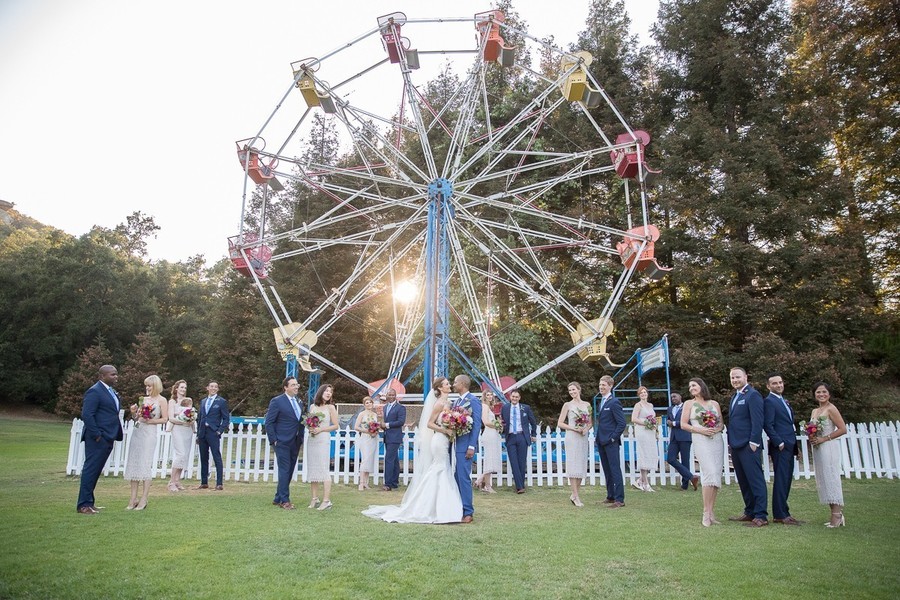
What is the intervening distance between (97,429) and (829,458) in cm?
889

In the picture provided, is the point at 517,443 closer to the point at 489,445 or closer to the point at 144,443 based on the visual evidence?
the point at 489,445

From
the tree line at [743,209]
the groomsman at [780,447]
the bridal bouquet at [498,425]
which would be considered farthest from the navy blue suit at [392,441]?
the tree line at [743,209]

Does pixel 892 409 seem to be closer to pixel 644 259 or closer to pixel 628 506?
pixel 644 259

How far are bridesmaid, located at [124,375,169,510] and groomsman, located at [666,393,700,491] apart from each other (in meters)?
8.41

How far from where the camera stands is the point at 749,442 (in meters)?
7.14

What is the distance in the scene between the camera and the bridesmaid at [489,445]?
1097cm

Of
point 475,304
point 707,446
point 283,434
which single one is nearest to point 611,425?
point 707,446

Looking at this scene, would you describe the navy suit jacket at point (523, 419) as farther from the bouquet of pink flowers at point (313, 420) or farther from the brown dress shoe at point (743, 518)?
the brown dress shoe at point (743, 518)

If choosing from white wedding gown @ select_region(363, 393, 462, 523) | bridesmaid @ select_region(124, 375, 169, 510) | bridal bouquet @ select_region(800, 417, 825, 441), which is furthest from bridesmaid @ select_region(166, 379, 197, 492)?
bridal bouquet @ select_region(800, 417, 825, 441)

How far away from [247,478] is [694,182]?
18.6 meters

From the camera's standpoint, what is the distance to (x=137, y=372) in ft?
115

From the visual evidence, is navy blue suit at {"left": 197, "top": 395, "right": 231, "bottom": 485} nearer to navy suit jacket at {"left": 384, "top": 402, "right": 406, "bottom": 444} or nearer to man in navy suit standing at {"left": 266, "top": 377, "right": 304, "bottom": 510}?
man in navy suit standing at {"left": 266, "top": 377, "right": 304, "bottom": 510}

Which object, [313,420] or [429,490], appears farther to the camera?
[313,420]

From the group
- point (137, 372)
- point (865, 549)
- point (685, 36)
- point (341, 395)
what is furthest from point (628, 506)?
point (137, 372)
